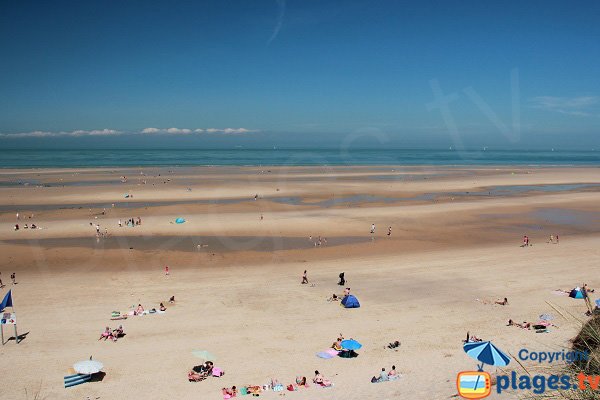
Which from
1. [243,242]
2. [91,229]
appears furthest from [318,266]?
[91,229]

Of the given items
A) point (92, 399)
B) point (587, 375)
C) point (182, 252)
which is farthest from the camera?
point (182, 252)

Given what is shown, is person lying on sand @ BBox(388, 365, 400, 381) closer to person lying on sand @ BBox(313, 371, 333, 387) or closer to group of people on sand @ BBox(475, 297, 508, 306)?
person lying on sand @ BBox(313, 371, 333, 387)

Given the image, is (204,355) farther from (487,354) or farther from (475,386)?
(487,354)

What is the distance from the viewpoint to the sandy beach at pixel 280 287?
571 inches

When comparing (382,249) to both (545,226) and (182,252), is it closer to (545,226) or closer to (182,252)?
(182,252)

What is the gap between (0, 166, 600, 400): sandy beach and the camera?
571 inches

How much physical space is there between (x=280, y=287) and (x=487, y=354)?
12.0 metres

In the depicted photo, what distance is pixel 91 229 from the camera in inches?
1411

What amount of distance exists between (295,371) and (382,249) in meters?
17.2

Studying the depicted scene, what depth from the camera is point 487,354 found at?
12.3m

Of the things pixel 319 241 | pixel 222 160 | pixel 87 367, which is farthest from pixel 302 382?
pixel 222 160

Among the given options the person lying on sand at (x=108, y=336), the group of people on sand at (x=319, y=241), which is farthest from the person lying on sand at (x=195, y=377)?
the group of people on sand at (x=319, y=241)

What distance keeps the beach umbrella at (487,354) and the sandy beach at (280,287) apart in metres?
1.23

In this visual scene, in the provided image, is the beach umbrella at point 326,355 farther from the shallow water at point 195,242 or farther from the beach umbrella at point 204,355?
the shallow water at point 195,242
